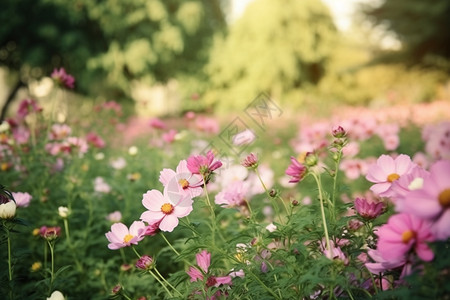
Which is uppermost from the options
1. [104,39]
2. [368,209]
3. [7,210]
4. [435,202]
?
[104,39]

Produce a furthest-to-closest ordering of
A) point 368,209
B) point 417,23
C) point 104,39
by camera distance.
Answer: point 104,39 < point 417,23 < point 368,209

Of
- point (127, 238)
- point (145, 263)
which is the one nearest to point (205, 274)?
point (145, 263)

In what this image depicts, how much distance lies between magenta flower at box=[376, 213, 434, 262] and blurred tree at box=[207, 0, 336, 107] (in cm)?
1492

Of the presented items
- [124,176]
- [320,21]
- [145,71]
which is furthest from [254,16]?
[124,176]

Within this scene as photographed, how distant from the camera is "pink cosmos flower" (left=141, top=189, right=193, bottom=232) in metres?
0.93

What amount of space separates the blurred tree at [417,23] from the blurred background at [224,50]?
3 cm

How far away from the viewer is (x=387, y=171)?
928 millimetres

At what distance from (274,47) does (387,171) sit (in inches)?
607

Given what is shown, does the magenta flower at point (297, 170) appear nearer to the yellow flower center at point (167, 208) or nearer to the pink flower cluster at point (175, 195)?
the pink flower cluster at point (175, 195)

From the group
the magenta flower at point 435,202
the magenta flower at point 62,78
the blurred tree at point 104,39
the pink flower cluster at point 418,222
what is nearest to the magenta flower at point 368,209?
the pink flower cluster at point 418,222

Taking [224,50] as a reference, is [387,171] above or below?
above

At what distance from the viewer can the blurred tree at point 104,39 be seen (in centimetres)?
1178

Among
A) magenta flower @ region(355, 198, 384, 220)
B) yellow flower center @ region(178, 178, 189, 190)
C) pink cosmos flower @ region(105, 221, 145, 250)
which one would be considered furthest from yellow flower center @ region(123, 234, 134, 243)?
magenta flower @ region(355, 198, 384, 220)

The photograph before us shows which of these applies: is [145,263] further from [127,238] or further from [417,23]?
[417,23]
